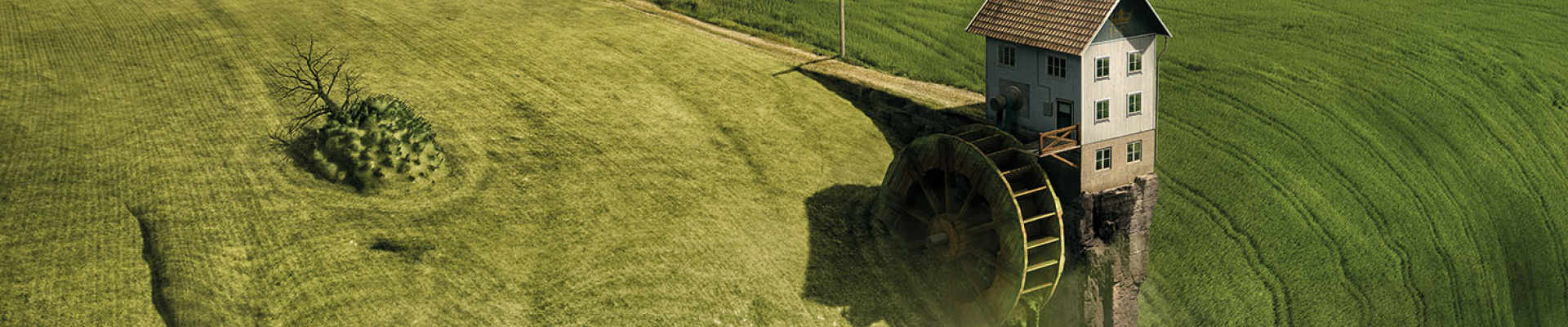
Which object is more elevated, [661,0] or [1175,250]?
[661,0]

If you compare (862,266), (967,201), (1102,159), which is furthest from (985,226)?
(862,266)

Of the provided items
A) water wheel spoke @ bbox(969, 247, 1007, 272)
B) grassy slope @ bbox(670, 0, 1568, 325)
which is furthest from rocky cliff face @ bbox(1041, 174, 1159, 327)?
grassy slope @ bbox(670, 0, 1568, 325)

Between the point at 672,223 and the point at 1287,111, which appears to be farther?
the point at 1287,111

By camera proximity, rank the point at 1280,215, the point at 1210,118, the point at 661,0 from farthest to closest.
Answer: the point at 661,0 < the point at 1210,118 < the point at 1280,215

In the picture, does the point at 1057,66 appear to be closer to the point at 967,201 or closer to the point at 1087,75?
the point at 1087,75

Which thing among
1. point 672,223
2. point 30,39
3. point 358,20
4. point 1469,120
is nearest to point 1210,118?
point 1469,120

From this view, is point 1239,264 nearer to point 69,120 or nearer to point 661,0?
point 661,0
